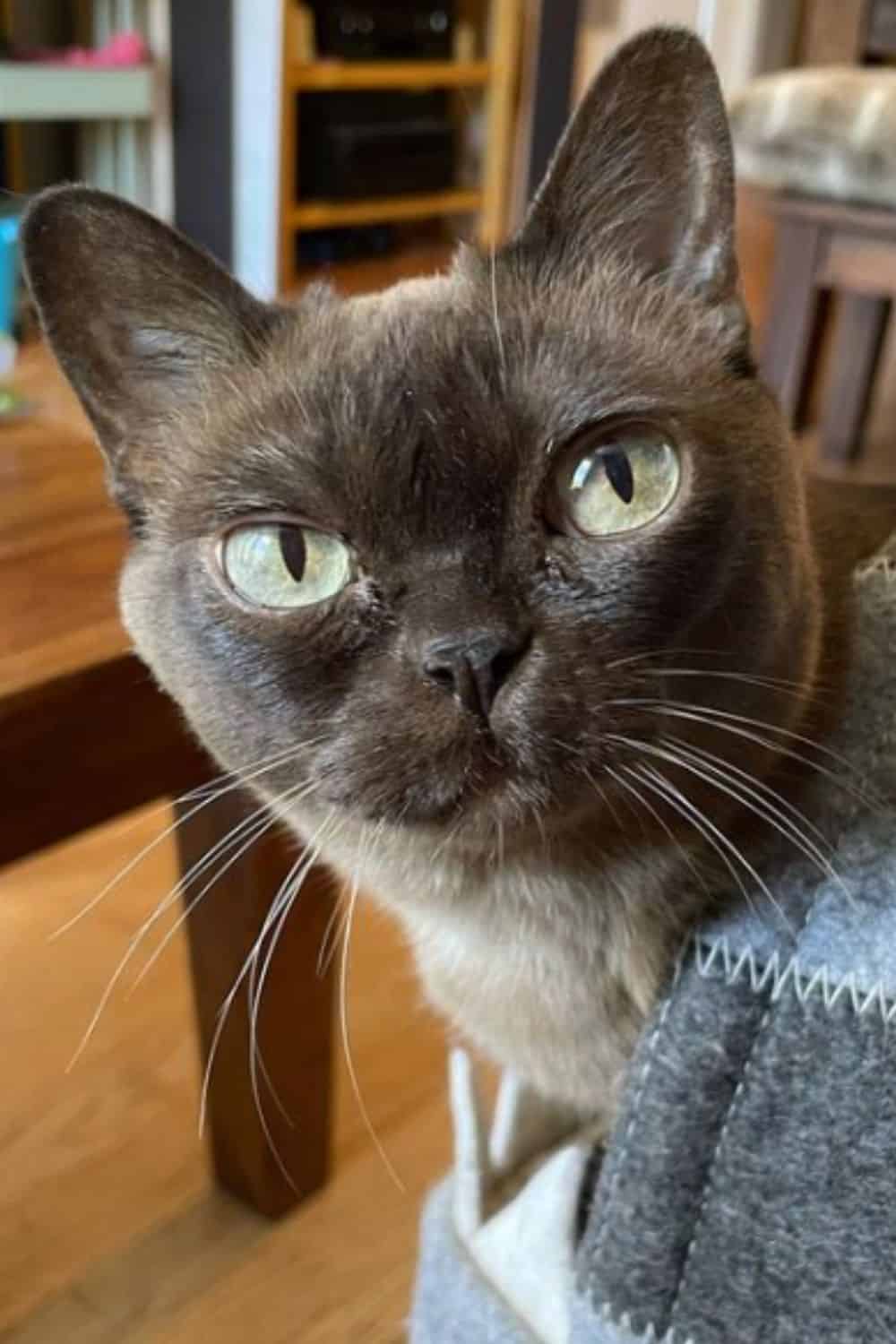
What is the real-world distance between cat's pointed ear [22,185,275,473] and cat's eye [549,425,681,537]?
18 cm

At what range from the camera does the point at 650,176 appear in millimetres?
644

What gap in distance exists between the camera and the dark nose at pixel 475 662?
20.8 inches

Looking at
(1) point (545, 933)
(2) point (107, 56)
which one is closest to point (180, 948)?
(1) point (545, 933)

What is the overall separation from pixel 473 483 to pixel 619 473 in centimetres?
6

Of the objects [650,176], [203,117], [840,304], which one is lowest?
[840,304]

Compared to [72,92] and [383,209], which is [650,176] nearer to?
[72,92]

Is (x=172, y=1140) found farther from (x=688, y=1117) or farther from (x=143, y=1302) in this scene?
(x=688, y=1117)

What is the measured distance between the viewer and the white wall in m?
2.80

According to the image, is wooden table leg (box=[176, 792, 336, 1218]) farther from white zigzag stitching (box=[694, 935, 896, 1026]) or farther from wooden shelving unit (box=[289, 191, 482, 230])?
wooden shelving unit (box=[289, 191, 482, 230])

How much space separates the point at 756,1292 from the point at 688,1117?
0.08 metres

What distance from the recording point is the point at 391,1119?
116 cm

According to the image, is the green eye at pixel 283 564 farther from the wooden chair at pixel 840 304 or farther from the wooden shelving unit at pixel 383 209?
the wooden shelving unit at pixel 383 209

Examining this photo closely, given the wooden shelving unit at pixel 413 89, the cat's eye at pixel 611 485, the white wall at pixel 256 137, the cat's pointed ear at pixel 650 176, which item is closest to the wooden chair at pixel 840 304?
the white wall at pixel 256 137

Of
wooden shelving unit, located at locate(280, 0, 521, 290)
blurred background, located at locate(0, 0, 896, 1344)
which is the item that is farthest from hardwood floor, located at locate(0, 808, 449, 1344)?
wooden shelving unit, located at locate(280, 0, 521, 290)
